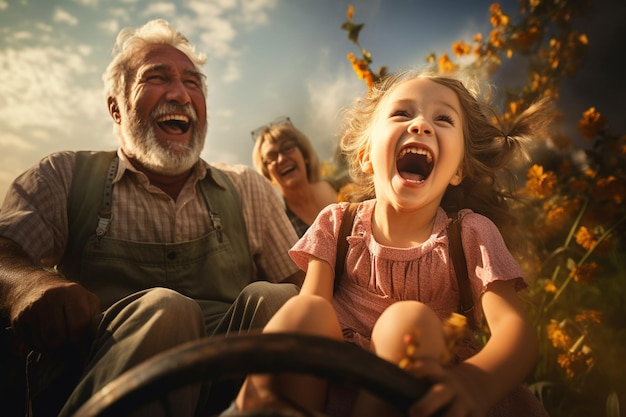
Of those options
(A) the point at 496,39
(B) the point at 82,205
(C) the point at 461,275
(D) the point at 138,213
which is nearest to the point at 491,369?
(C) the point at 461,275

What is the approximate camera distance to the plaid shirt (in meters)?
1.93

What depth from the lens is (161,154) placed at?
2289 mm

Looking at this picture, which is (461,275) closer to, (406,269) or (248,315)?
(406,269)

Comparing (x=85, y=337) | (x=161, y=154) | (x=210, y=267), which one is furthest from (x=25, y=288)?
(x=161, y=154)

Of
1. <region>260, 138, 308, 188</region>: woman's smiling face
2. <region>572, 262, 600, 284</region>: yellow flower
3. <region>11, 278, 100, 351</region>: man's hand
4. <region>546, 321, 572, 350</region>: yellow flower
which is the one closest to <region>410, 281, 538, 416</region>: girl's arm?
<region>11, 278, 100, 351</region>: man's hand

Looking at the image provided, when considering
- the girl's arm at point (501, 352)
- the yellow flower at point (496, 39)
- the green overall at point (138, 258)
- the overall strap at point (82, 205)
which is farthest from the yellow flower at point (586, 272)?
the overall strap at point (82, 205)

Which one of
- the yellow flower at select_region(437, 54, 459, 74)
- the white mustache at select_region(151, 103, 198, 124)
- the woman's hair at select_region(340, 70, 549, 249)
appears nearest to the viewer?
the woman's hair at select_region(340, 70, 549, 249)

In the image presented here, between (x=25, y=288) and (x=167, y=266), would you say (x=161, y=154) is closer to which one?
(x=167, y=266)

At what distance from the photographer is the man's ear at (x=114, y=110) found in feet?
8.50

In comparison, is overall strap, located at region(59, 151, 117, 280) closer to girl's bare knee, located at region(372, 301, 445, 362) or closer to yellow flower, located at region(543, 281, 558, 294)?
girl's bare knee, located at region(372, 301, 445, 362)

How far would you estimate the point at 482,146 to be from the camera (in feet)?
5.34

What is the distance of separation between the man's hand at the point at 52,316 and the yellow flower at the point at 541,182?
6.91 feet

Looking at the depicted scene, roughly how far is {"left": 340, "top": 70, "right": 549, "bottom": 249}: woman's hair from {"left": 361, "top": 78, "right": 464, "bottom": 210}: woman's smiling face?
0.11 m

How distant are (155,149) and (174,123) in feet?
0.82
